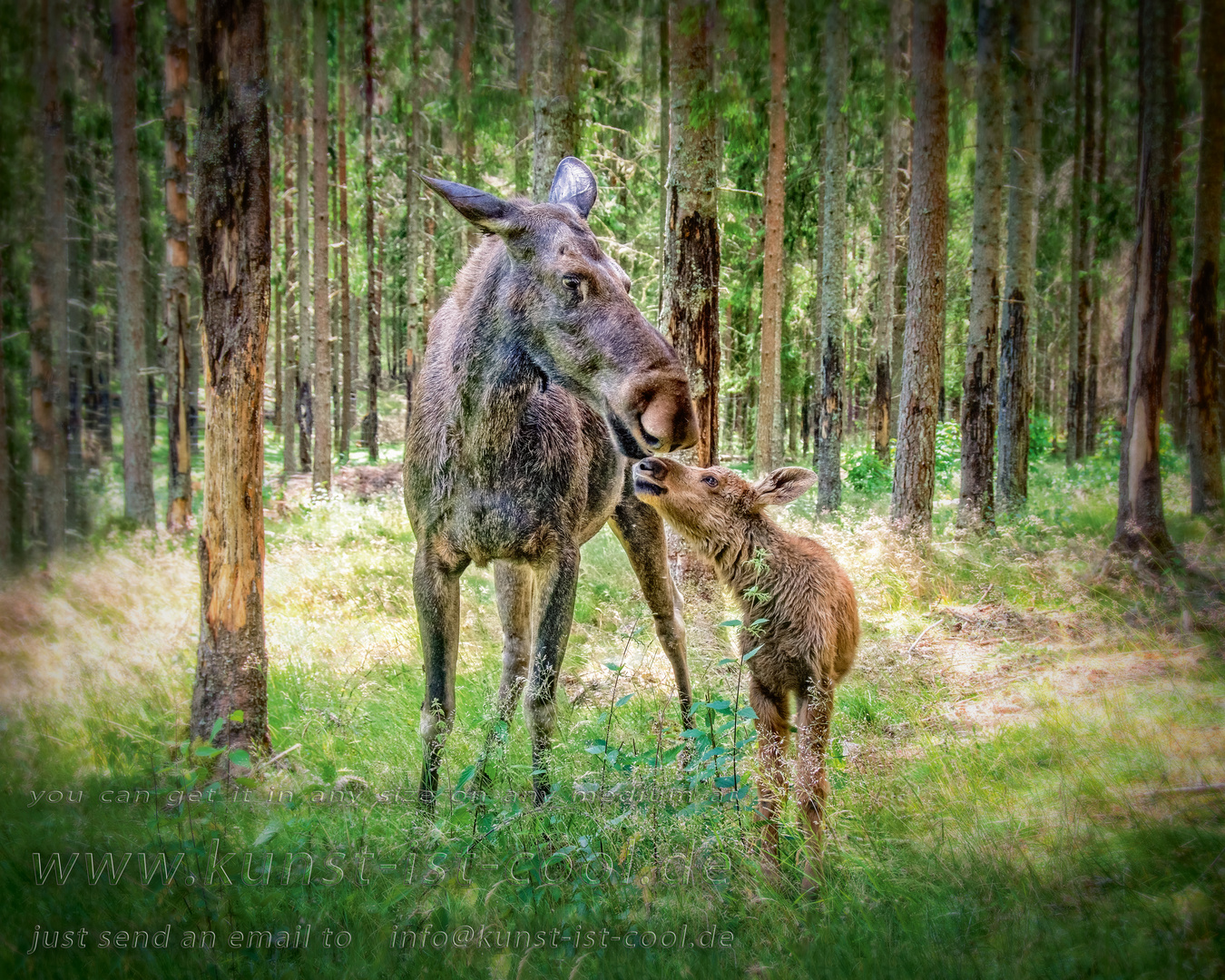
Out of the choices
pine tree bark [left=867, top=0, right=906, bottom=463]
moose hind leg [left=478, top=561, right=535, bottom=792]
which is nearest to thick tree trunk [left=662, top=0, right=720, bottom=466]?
moose hind leg [left=478, top=561, right=535, bottom=792]

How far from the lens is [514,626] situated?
195 inches

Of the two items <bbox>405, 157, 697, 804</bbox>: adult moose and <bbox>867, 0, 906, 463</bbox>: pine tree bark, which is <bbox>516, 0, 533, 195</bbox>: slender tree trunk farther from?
<bbox>867, 0, 906, 463</bbox>: pine tree bark

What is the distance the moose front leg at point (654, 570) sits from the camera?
5414 mm

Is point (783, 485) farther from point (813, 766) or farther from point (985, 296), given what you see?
point (985, 296)

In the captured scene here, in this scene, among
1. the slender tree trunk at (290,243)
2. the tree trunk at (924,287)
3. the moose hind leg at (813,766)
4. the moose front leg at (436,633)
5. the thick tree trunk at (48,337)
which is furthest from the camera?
the slender tree trunk at (290,243)

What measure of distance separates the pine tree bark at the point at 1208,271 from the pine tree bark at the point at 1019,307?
256 centimetres

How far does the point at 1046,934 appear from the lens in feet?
8.54

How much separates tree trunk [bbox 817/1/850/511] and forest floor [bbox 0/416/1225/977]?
25.1 ft

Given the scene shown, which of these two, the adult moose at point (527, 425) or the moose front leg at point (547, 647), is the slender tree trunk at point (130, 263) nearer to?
the adult moose at point (527, 425)

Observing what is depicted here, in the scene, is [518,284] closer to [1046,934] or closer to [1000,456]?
[1046,934]

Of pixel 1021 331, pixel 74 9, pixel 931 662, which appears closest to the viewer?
pixel 931 662

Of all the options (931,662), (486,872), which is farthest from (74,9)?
(931,662)

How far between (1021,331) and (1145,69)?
6.19 m

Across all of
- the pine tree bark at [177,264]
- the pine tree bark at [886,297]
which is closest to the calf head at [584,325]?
the pine tree bark at [177,264]
